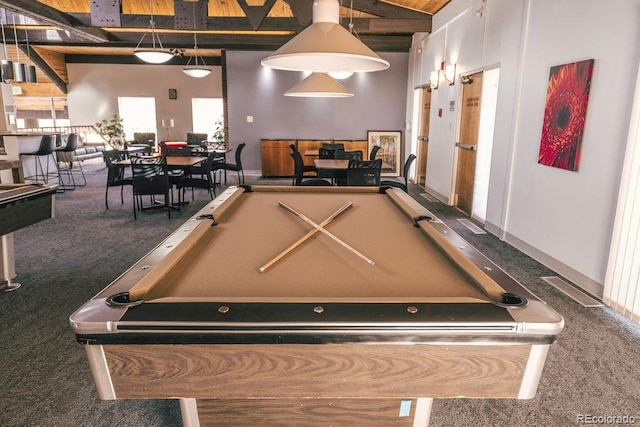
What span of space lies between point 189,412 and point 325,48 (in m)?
1.48

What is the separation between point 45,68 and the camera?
40.2 feet

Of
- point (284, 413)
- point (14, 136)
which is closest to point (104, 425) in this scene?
point (284, 413)

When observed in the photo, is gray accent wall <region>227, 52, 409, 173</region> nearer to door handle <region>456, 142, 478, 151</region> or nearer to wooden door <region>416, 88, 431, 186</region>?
wooden door <region>416, 88, 431, 186</region>

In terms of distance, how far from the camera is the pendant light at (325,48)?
1736 mm

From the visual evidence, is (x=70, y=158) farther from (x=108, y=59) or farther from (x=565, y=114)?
(x=565, y=114)

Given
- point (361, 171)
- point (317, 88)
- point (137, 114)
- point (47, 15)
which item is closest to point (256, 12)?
point (47, 15)

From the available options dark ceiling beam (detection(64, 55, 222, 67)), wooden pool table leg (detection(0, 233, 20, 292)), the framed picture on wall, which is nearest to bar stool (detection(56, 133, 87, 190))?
dark ceiling beam (detection(64, 55, 222, 67))

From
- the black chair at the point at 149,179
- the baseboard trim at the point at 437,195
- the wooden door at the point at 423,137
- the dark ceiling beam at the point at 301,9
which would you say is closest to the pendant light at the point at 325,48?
the black chair at the point at 149,179

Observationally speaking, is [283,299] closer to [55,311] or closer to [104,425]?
[104,425]

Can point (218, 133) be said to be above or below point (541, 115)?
below

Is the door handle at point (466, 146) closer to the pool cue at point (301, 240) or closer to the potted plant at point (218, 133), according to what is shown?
the pool cue at point (301, 240)

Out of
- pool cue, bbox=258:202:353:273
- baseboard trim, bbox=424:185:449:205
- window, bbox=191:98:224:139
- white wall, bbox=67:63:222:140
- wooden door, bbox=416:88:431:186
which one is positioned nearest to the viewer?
pool cue, bbox=258:202:353:273

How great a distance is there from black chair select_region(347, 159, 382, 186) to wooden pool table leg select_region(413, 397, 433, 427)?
4.04 m

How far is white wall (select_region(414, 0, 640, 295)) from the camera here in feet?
10.4
